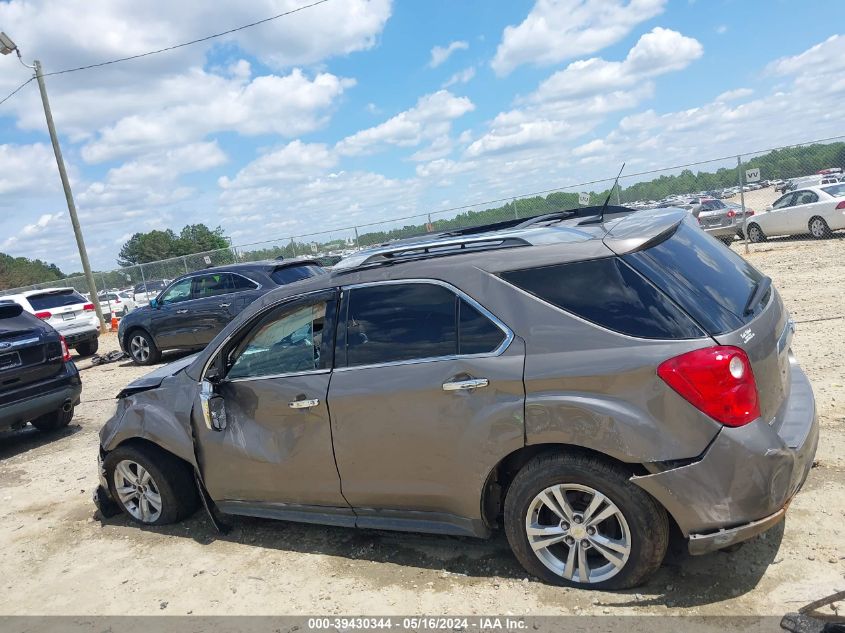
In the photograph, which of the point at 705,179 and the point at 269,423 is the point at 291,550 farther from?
the point at 705,179

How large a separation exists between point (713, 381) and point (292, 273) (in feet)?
31.5

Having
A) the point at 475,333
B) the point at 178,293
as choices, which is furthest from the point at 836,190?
the point at 475,333

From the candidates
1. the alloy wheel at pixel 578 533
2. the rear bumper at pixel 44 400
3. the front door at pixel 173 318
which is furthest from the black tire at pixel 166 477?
the front door at pixel 173 318

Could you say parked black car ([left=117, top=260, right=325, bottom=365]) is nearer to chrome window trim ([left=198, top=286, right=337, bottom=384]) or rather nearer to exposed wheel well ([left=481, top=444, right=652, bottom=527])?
chrome window trim ([left=198, top=286, right=337, bottom=384])

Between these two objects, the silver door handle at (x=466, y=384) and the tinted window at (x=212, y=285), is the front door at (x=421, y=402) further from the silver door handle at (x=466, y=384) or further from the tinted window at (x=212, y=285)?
the tinted window at (x=212, y=285)

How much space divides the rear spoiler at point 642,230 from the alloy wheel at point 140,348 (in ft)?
37.0

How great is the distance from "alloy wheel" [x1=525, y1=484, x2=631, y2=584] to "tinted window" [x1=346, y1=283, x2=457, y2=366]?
35.3 inches

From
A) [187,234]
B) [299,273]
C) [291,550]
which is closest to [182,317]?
[299,273]

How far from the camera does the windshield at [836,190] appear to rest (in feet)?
54.5

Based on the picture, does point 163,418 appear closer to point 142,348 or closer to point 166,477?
point 166,477

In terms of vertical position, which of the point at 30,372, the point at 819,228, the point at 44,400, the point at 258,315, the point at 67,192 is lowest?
the point at 819,228

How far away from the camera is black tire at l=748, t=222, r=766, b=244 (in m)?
18.6

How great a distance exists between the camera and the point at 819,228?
17.2 m

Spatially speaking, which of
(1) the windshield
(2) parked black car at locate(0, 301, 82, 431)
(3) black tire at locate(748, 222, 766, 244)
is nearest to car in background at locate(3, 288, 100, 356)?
(2) parked black car at locate(0, 301, 82, 431)
